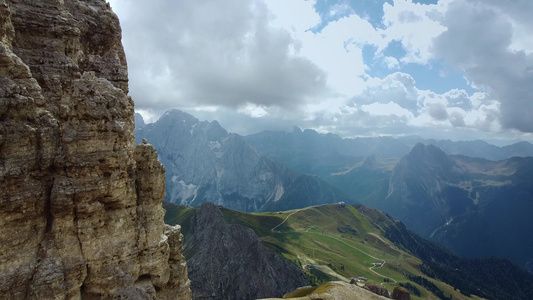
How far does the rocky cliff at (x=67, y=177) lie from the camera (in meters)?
21.6

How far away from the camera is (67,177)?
2436 cm

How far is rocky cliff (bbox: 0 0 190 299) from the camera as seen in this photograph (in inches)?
851

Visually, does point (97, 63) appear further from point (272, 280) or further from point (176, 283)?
point (272, 280)

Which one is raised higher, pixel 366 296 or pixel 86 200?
pixel 86 200

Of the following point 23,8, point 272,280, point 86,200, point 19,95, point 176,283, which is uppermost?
point 23,8

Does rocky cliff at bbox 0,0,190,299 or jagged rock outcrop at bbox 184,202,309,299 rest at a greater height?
rocky cliff at bbox 0,0,190,299

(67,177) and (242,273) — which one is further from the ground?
(67,177)

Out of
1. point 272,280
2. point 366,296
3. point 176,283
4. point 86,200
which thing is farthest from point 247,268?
point 86,200

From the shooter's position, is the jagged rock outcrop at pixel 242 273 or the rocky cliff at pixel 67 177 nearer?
the rocky cliff at pixel 67 177

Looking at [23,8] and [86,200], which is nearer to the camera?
[86,200]

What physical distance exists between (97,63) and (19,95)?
11704 mm

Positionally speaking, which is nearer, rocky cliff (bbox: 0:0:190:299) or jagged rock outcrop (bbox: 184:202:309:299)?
rocky cliff (bbox: 0:0:190:299)

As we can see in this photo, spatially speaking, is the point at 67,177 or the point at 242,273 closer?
the point at 67,177

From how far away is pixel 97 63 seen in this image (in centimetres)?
3241
